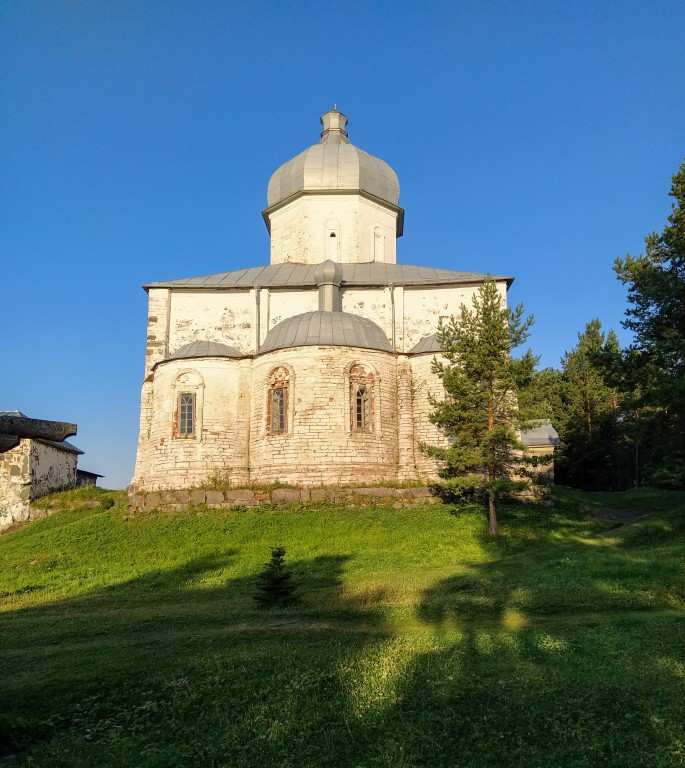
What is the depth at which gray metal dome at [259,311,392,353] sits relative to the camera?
22719 mm

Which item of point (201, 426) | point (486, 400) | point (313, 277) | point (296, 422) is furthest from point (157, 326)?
point (486, 400)

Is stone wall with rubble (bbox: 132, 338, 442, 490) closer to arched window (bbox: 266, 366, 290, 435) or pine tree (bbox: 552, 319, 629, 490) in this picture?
arched window (bbox: 266, 366, 290, 435)

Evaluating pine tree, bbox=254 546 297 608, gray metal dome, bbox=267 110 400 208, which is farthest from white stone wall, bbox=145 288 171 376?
pine tree, bbox=254 546 297 608

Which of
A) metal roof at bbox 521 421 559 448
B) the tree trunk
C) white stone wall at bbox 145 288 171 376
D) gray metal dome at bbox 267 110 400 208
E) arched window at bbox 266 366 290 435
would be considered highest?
gray metal dome at bbox 267 110 400 208

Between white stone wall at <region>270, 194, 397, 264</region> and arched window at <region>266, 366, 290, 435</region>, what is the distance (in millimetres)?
7783

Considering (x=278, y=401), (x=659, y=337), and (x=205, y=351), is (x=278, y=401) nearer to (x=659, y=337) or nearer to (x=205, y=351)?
(x=205, y=351)

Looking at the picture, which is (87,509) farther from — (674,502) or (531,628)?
(674,502)

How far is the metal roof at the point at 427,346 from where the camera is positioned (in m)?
23.8

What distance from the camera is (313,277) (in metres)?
26.4

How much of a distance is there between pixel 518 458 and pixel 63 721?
13858mm

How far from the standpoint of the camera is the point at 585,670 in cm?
726

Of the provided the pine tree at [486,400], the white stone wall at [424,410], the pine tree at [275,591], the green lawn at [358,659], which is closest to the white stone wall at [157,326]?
the white stone wall at [424,410]

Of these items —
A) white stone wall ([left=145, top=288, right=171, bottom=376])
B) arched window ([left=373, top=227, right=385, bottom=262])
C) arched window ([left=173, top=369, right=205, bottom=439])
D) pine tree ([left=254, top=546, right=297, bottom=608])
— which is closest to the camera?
pine tree ([left=254, top=546, right=297, bottom=608])

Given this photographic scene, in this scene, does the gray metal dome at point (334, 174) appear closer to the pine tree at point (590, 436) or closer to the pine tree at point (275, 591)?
the pine tree at point (590, 436)
